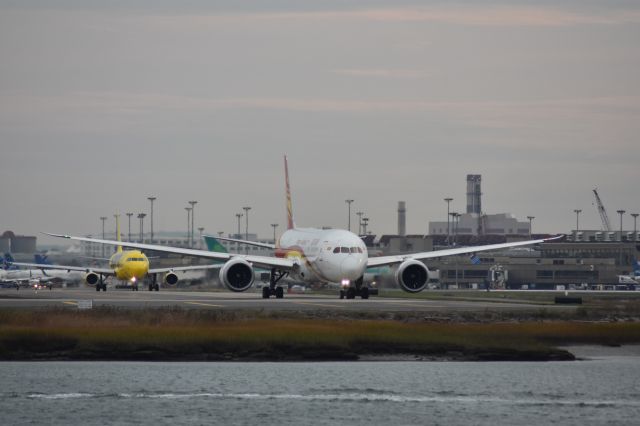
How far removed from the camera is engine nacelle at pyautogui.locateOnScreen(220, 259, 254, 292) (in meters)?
96.4

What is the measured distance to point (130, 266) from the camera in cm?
14012

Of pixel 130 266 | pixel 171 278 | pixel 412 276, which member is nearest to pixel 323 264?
pixel 412 276

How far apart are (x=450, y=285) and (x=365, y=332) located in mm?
132651

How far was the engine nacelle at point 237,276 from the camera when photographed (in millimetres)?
96375

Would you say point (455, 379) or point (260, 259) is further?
point (260, 259)

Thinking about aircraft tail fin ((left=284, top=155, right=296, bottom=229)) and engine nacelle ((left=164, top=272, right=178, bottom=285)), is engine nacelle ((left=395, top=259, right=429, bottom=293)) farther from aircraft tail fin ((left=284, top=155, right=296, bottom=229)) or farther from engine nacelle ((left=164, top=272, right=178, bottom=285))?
engine nacelle ((left=164, top=272, right=178, bottom=285))

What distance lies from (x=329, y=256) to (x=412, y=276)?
6.96m

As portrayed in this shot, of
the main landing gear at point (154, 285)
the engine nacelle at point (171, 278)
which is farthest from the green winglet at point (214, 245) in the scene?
the main landing gear at point (154, 285)

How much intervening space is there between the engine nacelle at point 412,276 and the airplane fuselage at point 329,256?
10.4 ft

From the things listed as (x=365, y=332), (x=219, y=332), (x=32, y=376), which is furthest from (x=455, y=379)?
(x=32, y=376)

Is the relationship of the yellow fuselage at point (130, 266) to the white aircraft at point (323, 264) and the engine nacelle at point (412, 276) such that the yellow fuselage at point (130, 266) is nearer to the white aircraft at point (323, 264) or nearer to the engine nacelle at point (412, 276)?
the white aircraft at point (323, 264)

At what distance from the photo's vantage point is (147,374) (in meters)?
57.7

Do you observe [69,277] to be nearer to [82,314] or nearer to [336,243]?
[336,243]

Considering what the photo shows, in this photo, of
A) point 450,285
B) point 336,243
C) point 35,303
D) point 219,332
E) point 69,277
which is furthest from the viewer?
point 450,285
